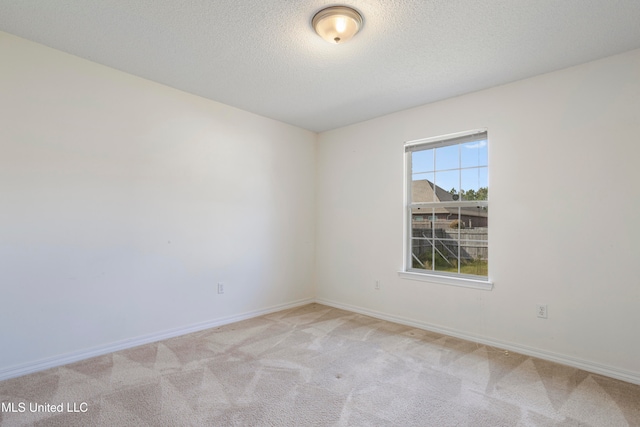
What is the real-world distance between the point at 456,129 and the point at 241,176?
244cm

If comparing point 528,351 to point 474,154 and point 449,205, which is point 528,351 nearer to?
point 449,205

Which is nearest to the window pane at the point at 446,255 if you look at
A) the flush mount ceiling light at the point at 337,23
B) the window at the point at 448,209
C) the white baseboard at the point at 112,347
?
the window at the point at 448,209

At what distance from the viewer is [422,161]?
364cm

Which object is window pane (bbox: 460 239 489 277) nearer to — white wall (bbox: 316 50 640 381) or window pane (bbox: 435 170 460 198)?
white wall (bbox: 316 50 640 381)

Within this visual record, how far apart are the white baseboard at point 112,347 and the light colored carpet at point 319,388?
3.3 inches

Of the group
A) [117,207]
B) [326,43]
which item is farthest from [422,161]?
[117,207]

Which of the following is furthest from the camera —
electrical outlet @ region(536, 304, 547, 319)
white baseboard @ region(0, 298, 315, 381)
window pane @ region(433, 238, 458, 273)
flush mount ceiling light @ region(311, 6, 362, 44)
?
window pane @ region(433, 238, 458, 273)

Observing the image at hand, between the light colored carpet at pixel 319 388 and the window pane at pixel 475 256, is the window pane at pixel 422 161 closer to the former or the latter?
the window pane at pixel 475 256

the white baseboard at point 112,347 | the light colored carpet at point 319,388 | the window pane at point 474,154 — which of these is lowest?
the light colored carpet at point 319,388

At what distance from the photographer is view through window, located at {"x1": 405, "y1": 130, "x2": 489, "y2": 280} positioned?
3191 mm

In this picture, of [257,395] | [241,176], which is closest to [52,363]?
[257,395]

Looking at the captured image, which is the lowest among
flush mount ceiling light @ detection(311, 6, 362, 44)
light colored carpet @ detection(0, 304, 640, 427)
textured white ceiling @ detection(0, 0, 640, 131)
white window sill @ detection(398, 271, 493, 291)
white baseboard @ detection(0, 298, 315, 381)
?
light colored carpet @ detection(0, 304, 640, 427)

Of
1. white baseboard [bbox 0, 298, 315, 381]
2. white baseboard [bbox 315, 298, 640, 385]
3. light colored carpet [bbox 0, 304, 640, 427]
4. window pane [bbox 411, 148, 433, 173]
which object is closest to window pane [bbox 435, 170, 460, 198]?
window pane [bbox 411, 148, 433, 173]

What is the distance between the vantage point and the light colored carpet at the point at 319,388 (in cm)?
184
